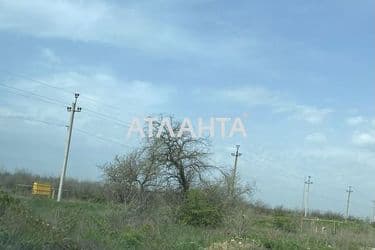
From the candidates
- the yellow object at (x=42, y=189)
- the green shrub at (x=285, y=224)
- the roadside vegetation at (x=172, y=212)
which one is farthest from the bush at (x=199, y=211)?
the yellow object at (x=42, y=189)

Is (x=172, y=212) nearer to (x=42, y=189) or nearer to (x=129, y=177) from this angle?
(x=129, y=177)

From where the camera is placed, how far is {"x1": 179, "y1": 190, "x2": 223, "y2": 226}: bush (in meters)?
32.7

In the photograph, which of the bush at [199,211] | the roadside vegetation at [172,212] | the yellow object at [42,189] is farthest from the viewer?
the yellow object at [42,189]

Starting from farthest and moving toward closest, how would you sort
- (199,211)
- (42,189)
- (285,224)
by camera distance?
(42,189) < (285,224) < (199,211)

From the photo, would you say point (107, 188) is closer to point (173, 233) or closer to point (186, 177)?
point (186, 177)

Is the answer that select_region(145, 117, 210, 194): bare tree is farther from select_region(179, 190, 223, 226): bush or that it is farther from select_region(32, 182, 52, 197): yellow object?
select_region(32, 182, 52, 197): yellow object

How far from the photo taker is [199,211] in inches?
1299

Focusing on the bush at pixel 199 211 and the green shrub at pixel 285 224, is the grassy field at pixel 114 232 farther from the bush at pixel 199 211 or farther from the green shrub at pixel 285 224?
the green shrub at pixel 285 224

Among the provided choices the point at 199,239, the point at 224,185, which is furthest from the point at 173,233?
the point at 224,185

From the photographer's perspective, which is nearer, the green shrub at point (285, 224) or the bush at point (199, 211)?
the bush at point (199, 211)

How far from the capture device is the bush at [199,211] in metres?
32.7

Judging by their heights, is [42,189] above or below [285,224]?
above

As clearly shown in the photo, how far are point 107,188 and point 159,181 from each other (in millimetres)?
3345

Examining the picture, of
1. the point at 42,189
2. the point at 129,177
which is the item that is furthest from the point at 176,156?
the point at 42,189
